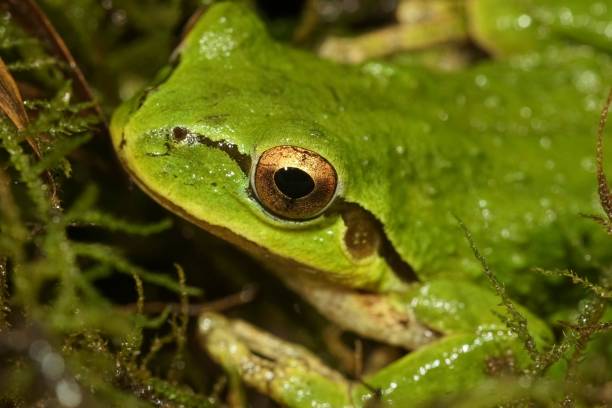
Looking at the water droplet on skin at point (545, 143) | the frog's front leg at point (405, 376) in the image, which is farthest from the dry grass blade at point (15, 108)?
the water droplet on skin at point (545, 143)

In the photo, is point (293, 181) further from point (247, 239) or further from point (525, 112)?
point (525, 112)

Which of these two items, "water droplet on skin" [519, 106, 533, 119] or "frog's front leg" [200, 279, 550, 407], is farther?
"water droplet on skin" [519, 106, 533, 119]

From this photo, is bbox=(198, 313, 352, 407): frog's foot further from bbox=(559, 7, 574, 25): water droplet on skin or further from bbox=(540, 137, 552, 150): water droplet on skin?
bbox=(559, 7, 574, 25): water droplet on skin

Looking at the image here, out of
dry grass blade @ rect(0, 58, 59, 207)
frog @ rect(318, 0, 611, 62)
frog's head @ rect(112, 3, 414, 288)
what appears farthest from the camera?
frog @ rect(318, 0, 611, 62)

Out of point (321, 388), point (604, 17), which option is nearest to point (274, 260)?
point (321, 388)

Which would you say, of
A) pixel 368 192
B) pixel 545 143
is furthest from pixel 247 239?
pixel 545 143

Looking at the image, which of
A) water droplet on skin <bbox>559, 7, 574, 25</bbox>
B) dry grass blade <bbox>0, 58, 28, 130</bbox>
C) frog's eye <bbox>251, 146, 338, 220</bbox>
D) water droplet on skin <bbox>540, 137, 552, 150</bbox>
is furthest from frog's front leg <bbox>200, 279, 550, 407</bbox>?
water droplet on skin <bbox>559, 7, 574, 25</bbox>
